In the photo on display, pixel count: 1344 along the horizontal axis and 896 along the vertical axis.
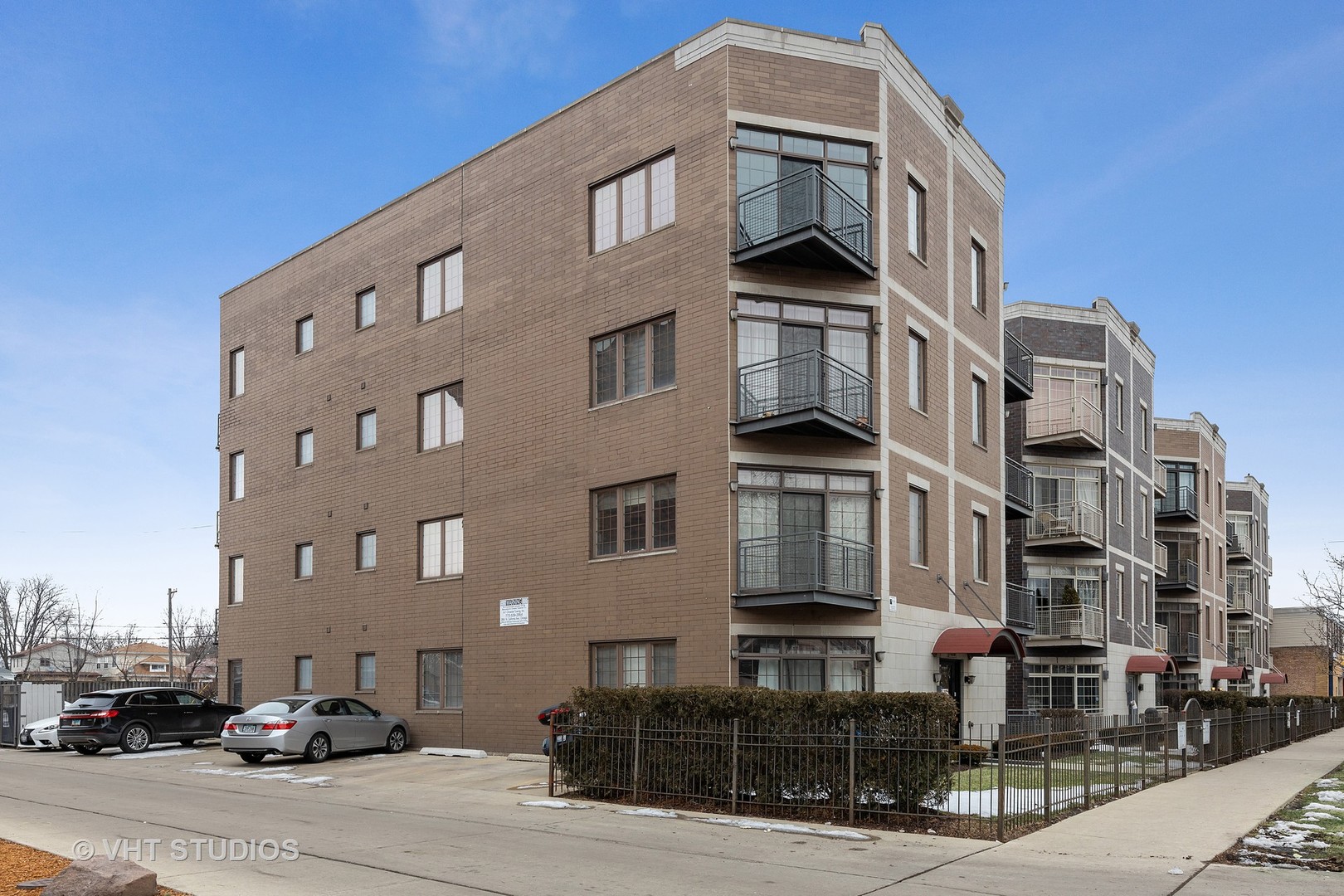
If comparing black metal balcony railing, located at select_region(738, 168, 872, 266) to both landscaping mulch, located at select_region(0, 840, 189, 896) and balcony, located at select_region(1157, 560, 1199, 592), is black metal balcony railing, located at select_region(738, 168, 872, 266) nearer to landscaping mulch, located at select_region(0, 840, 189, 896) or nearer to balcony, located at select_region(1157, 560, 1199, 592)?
landscaping mulch, located at select_region(0, 840, 189, 896)

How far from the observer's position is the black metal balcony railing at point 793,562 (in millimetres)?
21500

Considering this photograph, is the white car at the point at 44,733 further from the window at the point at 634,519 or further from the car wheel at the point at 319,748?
the window at the point at 634,519

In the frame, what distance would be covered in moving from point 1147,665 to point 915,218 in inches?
863

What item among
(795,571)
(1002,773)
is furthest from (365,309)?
(1002,773)

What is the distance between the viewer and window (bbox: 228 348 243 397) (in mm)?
37094

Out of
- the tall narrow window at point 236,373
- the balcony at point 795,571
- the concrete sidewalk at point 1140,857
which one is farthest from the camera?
the tall narrow window at point 236,373

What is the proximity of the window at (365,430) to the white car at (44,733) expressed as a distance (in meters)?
9.78

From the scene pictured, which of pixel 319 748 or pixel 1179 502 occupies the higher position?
pixel 1179 502

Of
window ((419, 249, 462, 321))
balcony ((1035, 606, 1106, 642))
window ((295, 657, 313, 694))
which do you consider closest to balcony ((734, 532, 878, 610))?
window ((419, 249, 462, 321))

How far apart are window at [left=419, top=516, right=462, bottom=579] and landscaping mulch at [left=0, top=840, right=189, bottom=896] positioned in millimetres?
16018

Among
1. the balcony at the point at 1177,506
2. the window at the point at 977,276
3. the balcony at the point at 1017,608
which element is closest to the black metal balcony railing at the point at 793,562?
the balcony at the point at 1017,608

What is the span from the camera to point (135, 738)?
1111 inches

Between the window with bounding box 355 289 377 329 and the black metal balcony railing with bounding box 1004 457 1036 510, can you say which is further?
the window with bounding box 355 289 377 329

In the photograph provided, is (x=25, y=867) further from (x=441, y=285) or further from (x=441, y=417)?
(x=441, y=285)
